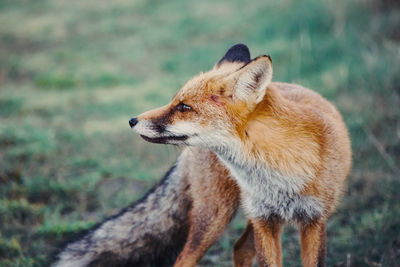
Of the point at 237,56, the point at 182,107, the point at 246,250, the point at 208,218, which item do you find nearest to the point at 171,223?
the point at 208,218

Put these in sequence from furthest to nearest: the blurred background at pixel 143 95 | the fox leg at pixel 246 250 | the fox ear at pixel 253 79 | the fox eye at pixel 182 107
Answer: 1. the blurred background at pixel 143 95
2. the fox leg at pixel 246 250
3. the fox eye at pixel 182 107
4. the fox ear at pixel 253 79

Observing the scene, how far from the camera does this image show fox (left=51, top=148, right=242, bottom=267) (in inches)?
127

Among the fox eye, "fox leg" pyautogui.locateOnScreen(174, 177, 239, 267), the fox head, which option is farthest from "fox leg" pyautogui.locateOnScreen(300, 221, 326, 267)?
the fox eye

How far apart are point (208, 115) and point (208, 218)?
Result: 0.86m

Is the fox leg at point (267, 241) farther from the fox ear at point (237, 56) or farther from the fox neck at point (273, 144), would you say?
the fox ear at point (237, 56)

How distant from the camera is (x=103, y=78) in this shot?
9.71 metres

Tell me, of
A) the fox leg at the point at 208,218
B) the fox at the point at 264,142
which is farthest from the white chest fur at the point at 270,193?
the fox leg at the point at 208,218

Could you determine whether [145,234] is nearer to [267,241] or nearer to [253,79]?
[267,241]

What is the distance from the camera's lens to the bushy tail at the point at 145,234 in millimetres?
3385

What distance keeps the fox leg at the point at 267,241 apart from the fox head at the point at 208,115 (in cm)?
74

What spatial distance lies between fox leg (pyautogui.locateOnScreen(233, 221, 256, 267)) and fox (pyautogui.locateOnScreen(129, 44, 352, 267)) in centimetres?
47

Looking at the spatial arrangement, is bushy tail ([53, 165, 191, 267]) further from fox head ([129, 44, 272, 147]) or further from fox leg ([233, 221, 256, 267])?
fox head ([129, 44, 272, 147])

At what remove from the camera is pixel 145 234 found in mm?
3461

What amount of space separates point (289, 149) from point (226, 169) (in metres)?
0.59
